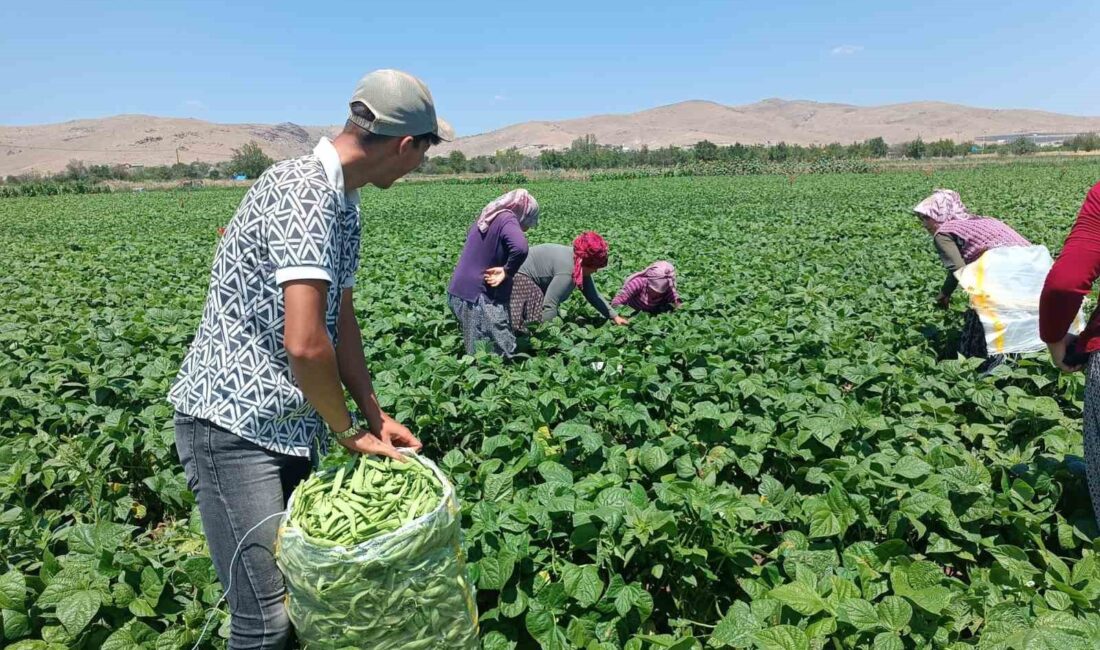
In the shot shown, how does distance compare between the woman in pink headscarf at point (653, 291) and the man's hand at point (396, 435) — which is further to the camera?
the woman in pink headscarf at point (653, 291)

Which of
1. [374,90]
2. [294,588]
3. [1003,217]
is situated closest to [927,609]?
[294,588]

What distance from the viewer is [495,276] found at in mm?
4785

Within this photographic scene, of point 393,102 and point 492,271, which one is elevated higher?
point 393,102

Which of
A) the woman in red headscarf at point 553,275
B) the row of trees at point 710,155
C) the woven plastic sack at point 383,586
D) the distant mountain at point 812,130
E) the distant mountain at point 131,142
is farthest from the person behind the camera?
the distant mountain at point 812,130

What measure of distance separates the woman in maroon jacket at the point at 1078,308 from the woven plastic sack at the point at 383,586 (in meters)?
2.24

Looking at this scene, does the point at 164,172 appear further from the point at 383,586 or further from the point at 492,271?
the point at 383,586

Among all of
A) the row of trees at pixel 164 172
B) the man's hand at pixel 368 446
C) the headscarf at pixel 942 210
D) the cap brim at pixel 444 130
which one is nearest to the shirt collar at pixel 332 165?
the cap brim at pixel 444 130

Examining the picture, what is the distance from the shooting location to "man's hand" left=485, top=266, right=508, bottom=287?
188 inches

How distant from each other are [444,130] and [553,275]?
3.80 metres

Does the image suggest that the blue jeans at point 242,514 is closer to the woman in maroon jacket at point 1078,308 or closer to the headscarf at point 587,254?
the woman in maroon jacket at point 1078,308

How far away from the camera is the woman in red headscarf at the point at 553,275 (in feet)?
18.1

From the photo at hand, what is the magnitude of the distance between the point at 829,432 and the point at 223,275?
2515mm

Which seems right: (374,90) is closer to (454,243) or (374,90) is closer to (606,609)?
(606,609)

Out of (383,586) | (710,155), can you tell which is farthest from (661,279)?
(710,155)
